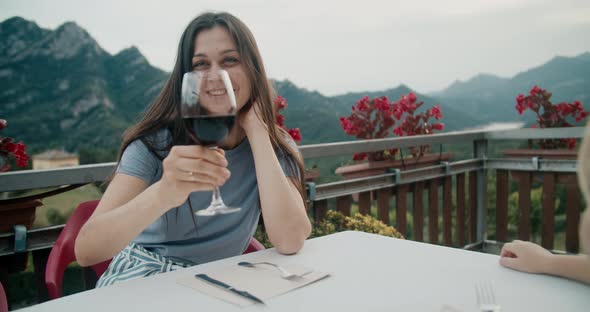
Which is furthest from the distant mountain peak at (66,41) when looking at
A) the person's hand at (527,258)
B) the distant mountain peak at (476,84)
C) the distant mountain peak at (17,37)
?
the person's hand at (527,258)

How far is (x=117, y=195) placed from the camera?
1.22 m

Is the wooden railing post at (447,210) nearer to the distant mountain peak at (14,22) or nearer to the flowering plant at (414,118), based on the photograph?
the flowering plant at (414,118)

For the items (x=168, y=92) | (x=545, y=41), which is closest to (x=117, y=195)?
(x=168, y=92)

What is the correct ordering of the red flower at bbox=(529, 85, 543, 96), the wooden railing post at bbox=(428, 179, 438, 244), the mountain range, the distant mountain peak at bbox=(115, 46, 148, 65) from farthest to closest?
the distant mountain peak at bbox=(115, 46, 148, 65), the mountain range, the red flower at bbox=(529, 85, 543, 96), the wooden railing post at bbox=(428, 179, 438, 244)

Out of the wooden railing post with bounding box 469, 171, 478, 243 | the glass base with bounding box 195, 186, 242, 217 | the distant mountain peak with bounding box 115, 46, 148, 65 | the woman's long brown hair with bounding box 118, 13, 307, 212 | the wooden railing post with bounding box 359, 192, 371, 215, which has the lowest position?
the wooden railing post with bounding box 469, 171, 478, 243

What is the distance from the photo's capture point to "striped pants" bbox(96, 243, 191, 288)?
124cm

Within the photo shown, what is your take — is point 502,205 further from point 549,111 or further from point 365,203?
point 365,203

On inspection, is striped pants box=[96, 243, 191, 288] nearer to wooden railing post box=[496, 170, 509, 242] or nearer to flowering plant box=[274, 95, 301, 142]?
flowering plant box=[274, 95, 301, 142]

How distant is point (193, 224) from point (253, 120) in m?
0.38

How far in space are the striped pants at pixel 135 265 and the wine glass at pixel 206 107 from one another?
0.41 meters

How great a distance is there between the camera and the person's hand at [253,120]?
146 cm

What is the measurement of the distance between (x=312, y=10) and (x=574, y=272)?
6.11m

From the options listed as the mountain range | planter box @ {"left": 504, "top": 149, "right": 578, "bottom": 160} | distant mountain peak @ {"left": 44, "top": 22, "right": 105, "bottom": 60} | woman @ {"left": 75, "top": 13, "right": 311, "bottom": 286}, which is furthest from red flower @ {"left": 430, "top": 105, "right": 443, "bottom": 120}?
distant mountain peak @ {"left": 44, "top": 22, "right": 105, "bottom": 60}

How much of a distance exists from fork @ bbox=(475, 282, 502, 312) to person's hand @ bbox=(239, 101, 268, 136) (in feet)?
2.69
